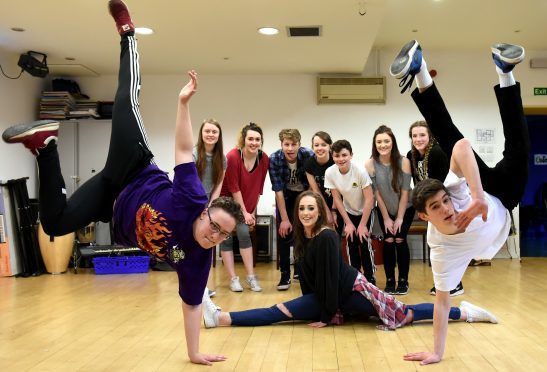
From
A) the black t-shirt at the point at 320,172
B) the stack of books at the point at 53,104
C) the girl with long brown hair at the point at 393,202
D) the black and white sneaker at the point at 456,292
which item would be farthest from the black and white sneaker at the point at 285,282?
the stack of books at the point at 53,104

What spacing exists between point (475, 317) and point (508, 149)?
136 cm

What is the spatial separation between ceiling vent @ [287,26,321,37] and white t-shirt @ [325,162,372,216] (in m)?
1.58

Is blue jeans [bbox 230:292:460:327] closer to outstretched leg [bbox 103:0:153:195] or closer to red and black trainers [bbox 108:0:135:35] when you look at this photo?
outstretched leg [bbox 103:0:153:195]

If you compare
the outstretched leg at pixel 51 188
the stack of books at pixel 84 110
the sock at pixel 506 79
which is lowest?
the outstretched leg at pixel 51 188

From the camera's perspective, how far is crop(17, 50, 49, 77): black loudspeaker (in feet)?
19.2

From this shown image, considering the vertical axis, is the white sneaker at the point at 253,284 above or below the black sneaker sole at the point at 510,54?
below

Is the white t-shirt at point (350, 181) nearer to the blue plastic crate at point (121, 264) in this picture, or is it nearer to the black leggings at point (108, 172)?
the black leggings at point (108, 172)

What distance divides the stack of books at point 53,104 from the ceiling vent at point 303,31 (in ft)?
10.8

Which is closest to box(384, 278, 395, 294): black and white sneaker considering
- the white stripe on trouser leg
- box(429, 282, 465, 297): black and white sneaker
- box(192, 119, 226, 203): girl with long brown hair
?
box(429, 282, 465, 297): black and white sneaker

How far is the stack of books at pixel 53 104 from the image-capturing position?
688 centimetres

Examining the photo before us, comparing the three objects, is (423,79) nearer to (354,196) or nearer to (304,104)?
(354,196)

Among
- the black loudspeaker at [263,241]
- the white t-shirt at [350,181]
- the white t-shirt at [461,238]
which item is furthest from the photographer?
the black loudspeaker at [263,241]

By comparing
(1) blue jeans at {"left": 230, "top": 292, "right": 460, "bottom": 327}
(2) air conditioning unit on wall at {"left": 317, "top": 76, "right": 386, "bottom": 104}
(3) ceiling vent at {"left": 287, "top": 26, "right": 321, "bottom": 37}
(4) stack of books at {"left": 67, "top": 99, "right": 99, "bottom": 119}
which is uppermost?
(3) ceiling vent at {"left": 287, "top": 26, "right": 321, "bottom": 37}

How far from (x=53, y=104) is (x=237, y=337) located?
5027mm
